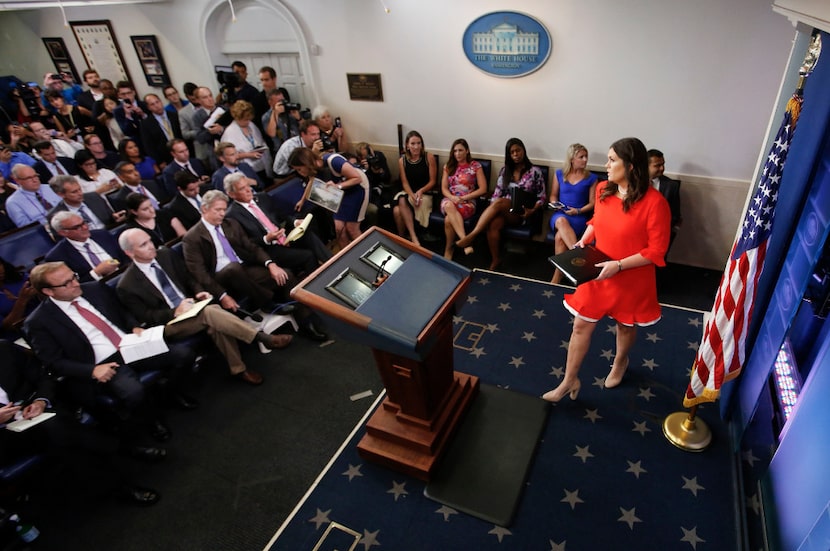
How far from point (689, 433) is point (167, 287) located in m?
3.95

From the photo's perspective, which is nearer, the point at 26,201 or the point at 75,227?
the point at 75,227

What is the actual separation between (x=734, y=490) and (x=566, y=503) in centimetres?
98

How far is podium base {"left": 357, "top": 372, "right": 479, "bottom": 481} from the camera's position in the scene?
291cm

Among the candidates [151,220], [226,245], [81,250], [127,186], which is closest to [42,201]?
[127,186]

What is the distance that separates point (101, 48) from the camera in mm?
8344

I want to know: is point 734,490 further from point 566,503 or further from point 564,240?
point 564,240

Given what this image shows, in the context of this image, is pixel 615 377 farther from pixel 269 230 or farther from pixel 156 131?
pixel 156 131

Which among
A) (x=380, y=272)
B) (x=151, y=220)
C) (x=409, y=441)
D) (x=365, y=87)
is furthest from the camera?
(x=365, y=87)

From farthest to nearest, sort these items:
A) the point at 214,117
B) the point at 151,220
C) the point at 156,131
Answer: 1. the point at 156,131
2. the point at 214,117
3. the point at 151,220

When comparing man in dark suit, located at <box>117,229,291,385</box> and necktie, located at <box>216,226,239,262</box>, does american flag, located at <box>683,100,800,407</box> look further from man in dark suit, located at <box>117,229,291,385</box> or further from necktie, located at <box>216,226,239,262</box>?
necktie, located at <box>216,226,239,262</box>

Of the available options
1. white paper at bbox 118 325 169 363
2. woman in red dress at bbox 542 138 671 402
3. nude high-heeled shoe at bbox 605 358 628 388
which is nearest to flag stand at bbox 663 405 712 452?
nude high-heeled shoe at bbox 605 358 628 388

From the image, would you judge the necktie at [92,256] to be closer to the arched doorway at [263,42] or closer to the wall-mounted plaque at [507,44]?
the arched doorway at [263,42]

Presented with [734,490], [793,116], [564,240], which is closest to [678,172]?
[564,240]

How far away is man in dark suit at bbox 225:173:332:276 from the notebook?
8.63 feet
